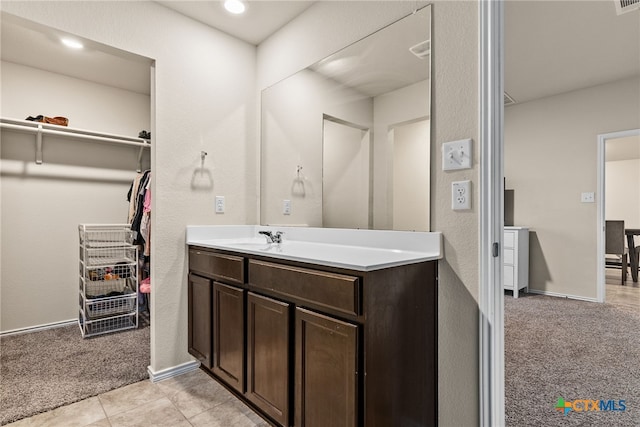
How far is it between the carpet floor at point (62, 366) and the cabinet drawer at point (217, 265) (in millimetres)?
804

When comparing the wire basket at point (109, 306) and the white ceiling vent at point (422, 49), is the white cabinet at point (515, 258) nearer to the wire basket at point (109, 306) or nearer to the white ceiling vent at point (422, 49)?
the white ceiling vent at point (422, 49)

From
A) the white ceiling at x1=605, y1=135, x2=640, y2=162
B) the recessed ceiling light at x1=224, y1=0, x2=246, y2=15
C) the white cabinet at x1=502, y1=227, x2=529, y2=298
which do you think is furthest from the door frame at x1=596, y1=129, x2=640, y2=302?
the recessed ceiling light at x1=224, y1=0, x2=246, y2=15

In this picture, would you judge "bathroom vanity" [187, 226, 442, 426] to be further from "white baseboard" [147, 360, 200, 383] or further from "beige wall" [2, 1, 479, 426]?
"white baseboard" [147, 360, 200, 383]

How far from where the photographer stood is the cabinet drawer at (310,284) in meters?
1.14

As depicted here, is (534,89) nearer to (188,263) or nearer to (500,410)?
(500,410)

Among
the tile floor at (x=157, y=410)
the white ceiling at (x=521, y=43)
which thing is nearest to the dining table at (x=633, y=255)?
the white ceiling at (x=521, y=43)

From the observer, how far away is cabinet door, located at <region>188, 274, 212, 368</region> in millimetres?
1982

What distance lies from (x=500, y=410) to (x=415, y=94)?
144 centimetres

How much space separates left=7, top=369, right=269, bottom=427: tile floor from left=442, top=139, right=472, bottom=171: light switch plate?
1.56 metres

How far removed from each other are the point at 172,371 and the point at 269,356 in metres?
1.05

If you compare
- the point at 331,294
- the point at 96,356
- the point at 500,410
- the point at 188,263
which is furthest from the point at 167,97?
the point at 500,410

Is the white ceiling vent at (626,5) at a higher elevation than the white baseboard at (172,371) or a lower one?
higher

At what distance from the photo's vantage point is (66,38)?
181 cm

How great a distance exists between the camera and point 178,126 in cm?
218
